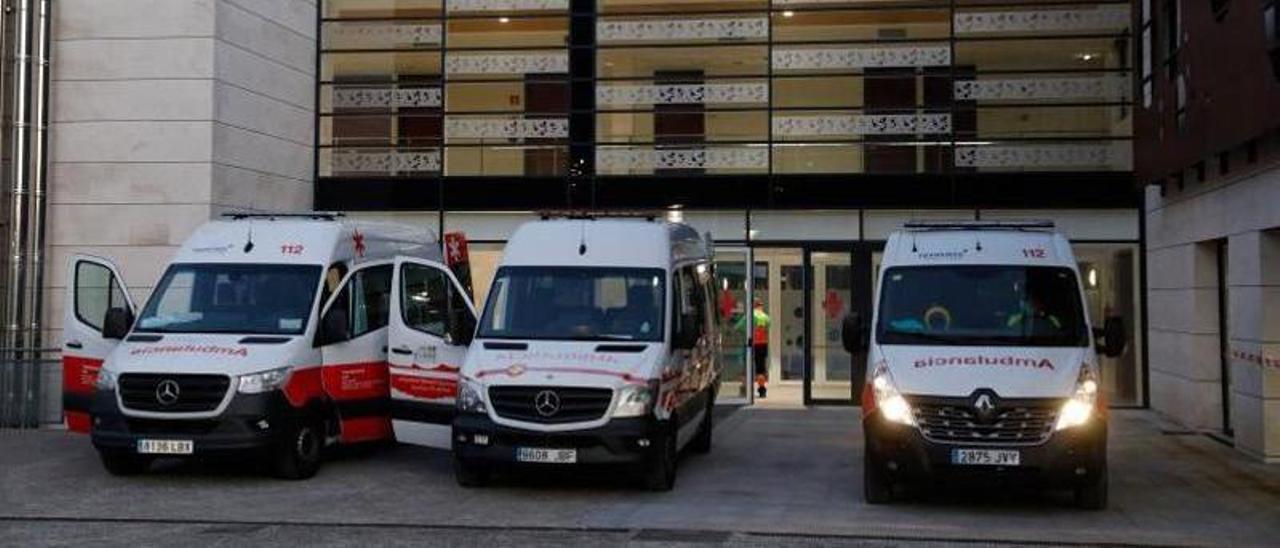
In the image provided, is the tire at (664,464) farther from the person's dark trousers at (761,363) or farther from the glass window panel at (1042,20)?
the glass window panel at (1042,20)

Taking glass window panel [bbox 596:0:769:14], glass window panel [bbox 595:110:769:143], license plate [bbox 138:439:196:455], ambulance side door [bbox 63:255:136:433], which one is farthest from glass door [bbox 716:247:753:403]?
license plate [bbox 138:439:196:455]

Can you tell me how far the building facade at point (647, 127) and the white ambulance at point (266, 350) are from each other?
197 inches

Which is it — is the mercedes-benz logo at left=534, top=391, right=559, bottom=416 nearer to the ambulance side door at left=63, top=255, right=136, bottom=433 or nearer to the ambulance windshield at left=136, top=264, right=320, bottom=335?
the ambulance windshield at left=136, top=264, right=320, bottom=335

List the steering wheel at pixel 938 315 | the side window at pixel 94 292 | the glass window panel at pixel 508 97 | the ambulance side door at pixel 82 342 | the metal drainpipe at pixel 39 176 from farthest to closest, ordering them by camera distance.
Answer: the glass window panel at pixel 508 97
the metal drainpipe at pixel 39 176
the side window at pixel 94 292
the ambulance side door at pixel 82 342
the steering wheel at pixel 938 315

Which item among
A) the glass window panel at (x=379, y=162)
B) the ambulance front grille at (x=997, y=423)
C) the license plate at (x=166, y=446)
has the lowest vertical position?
the license plate at (x=166, y=446)

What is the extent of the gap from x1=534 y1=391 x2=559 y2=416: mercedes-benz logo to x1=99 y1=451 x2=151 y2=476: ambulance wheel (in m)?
3.91

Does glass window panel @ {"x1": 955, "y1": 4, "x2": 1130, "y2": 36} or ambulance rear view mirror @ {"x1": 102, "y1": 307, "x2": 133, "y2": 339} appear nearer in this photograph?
ambulance rear view mirror @ {"x1": 102, "y1": 307, "x2": 133, "y2": 339}

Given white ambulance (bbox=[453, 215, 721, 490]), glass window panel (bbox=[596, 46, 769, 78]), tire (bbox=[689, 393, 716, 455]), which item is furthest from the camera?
glass window panel (bbox=[596, 46, 769, 78])

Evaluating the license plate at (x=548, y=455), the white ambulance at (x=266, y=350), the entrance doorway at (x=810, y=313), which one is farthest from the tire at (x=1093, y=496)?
the entrance doorway at (x=810, y=313)

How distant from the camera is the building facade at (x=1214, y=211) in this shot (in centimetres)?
1172

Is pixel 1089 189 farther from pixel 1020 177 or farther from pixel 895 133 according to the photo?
pixel 895 133

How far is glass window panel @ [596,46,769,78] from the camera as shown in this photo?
19.6 m

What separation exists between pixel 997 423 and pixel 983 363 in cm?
52

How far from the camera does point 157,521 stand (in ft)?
30.8
